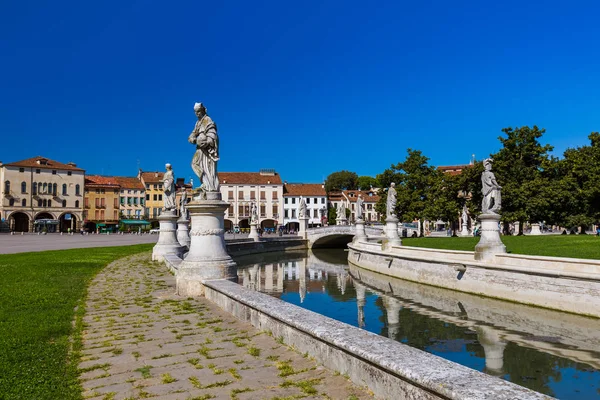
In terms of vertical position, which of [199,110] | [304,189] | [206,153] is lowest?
[206,153]

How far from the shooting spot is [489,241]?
15.3 metres

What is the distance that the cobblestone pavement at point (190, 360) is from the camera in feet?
12.8

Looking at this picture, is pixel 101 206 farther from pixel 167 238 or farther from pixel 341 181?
pixel 167 238

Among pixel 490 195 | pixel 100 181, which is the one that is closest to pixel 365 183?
pixel 100 181

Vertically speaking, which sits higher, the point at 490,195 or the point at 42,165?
the point at 42,165

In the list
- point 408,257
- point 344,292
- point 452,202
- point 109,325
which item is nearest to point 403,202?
point 452,202

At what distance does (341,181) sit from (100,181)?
52.3 meters

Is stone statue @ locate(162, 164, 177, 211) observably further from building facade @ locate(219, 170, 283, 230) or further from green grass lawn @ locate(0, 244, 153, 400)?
building facade @ locate(219, 170, 283, 230)

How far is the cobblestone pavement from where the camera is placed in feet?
12.8

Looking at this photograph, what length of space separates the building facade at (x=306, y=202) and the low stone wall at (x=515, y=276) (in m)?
63.3

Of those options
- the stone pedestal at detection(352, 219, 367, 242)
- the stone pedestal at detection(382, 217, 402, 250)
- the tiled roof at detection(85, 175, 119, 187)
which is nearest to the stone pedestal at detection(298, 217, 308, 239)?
the stone pedestal at detection(352, 219, 367, 242)

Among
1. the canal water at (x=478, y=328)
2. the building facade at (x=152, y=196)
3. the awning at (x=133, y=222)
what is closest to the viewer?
the canal water at (x=478, y=328)

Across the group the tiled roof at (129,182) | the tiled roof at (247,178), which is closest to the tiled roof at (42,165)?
the tiled roof at (129,182)

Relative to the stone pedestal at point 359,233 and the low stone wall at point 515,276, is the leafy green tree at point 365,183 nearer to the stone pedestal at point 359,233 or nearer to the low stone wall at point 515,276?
the stone pedestal at point 359,233
